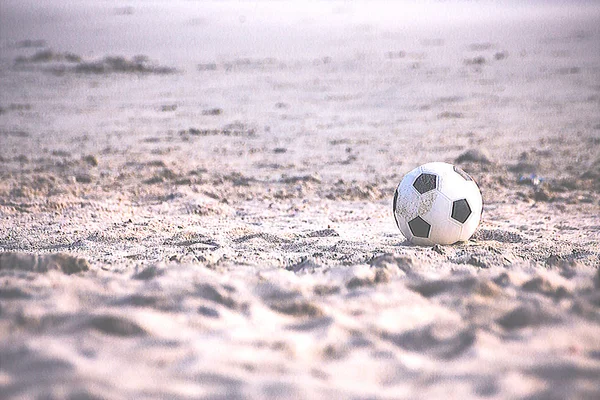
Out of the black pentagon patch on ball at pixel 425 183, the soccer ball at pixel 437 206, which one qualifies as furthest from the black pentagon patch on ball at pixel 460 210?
the black pentagon patch on ball at pixel 425 183

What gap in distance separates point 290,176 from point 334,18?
26.6 m

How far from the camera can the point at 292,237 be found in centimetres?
461

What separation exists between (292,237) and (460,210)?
1.22 metres

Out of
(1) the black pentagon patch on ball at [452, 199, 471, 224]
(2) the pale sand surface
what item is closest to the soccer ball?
(1) the black pentagon patch on ball at [452, 199, 471, 224]

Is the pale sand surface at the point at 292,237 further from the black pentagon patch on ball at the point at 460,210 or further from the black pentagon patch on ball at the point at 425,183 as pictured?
the black pentagon patch on ball at the point at 425,183

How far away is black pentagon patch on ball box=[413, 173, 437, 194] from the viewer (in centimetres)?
421

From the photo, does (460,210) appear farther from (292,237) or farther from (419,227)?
(292,237)

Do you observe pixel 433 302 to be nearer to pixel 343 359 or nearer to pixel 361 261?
pixel 343 359

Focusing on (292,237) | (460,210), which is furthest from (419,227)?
(292,237)

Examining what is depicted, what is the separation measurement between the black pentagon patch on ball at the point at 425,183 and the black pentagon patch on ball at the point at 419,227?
196mm

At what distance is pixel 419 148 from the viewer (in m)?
8.49

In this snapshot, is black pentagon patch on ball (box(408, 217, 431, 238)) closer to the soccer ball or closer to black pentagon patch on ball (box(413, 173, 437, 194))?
the soccer ball

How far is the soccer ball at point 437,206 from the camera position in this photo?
419cm

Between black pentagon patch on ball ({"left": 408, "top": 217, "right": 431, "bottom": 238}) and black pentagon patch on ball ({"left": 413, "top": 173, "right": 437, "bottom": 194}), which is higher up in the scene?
black pentagon patch on ball ({"left": 413, "top": 173, "right": 437, "bottom": 194})
